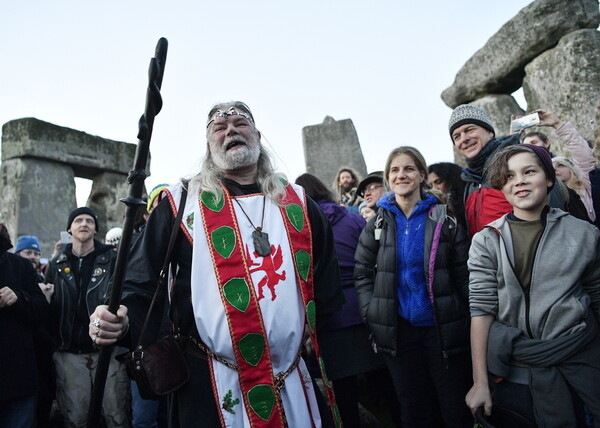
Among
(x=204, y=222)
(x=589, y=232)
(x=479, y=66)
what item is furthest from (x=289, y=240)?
(x=479, y=66)

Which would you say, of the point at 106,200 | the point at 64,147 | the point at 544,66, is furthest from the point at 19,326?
the point at 544,66

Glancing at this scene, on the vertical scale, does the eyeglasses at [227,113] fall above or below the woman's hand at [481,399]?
above

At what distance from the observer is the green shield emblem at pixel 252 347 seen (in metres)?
1.67

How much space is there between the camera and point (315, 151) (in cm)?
910

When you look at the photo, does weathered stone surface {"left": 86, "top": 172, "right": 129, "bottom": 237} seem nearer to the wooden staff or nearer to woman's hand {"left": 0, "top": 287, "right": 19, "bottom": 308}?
woman's hand {"left": 0, "top": 287, "right": 19, "bottom": 308}

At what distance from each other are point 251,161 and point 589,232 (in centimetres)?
151

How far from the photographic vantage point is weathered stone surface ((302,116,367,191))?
8.96 metres

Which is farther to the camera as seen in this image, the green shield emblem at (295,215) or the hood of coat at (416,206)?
the hood of coat at (416,206)

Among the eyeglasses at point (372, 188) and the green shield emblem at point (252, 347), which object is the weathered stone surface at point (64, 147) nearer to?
the eyeglasses at point (372, 188)

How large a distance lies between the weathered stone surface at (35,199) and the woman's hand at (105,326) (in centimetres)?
532

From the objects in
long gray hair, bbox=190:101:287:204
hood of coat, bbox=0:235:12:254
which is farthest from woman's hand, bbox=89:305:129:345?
hood of coat, bbox=0:235:12:254

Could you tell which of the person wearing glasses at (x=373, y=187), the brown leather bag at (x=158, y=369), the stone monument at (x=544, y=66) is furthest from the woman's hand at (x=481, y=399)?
the stone monument at (x=544, y=66)

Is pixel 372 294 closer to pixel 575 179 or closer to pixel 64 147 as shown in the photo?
pixel 575 179

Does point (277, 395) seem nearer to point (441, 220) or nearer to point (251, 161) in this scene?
point (251, 161)
